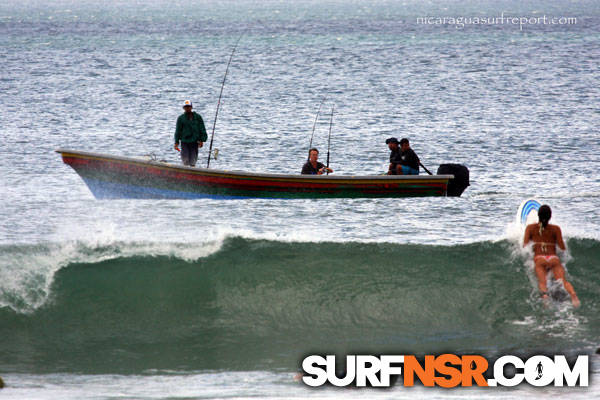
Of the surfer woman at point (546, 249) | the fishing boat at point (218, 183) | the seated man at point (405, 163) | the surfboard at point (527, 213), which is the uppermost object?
the seated man at point (405, 163)

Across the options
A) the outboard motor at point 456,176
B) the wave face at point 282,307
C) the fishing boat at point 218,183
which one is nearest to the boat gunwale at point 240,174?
the fishing boat at point 218,183

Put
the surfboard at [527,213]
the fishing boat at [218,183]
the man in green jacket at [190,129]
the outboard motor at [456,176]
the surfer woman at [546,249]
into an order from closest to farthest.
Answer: the surfer woman at [546,249], the surfboard at [527,213], the fishing boat at [218,183], the outboard motor at [456,176], the man in green jacket at [190,129]

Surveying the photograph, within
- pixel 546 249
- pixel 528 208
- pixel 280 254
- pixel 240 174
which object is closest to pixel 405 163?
pixel 240 174

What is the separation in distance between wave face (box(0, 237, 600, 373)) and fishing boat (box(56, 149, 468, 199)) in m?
2.38

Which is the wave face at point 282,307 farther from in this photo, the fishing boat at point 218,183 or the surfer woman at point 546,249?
the fishing boat at point 218,183

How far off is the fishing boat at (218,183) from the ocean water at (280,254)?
74 cm

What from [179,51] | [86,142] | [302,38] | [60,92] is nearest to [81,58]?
[179,51]

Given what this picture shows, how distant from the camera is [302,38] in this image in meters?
79.0

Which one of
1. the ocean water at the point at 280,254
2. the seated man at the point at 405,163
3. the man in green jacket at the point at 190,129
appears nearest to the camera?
the ocean water at the point at 280,254

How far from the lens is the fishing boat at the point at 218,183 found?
15781 mm

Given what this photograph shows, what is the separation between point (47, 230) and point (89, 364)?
281 inches

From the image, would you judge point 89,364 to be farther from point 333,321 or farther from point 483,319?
point 483,319

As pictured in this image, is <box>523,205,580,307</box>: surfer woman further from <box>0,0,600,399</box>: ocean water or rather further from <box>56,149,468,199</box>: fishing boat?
<box>56,149,468,199</box>: fishing boat

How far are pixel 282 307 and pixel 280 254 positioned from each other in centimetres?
166
